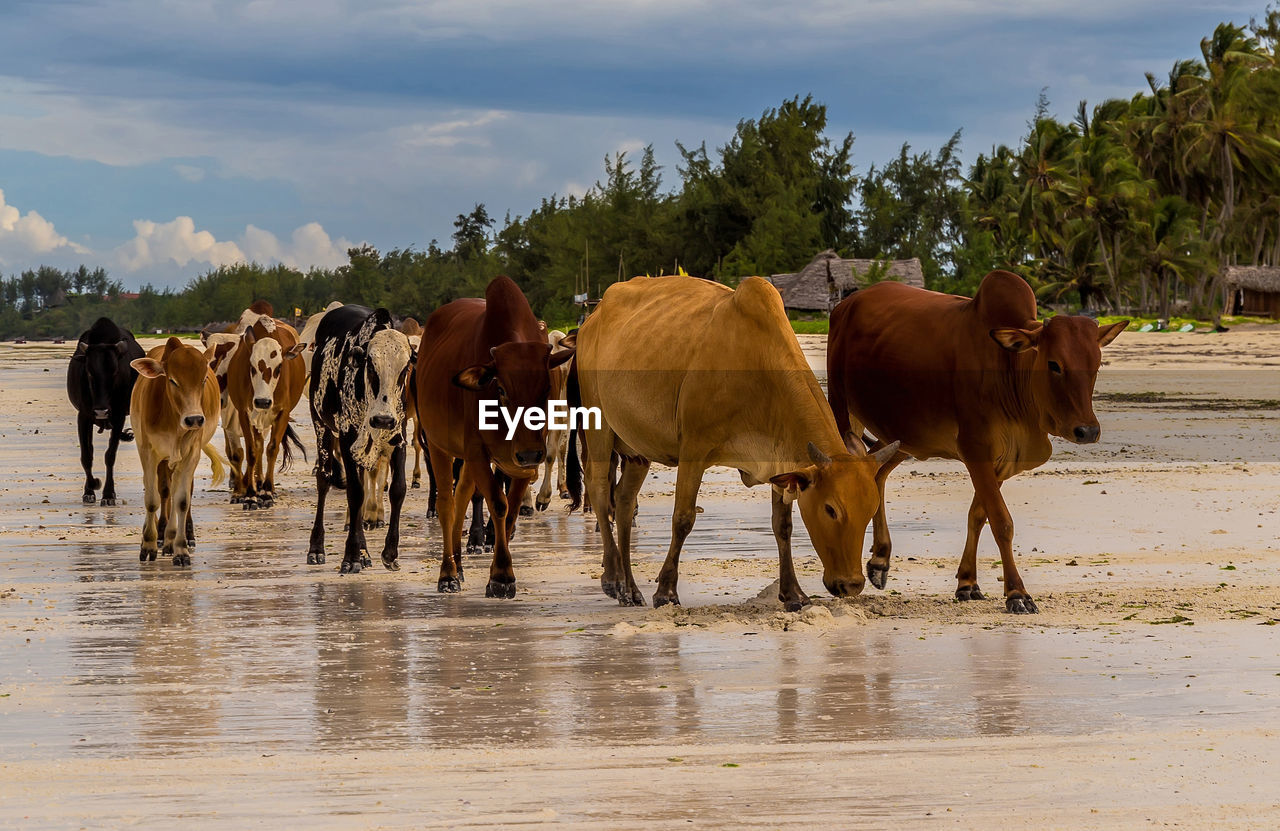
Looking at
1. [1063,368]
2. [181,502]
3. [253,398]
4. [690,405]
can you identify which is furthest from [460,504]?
[253,398]

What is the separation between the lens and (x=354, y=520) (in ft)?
39.9

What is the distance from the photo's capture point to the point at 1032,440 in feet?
34.7

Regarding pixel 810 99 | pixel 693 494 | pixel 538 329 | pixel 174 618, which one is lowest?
pixel 174 618

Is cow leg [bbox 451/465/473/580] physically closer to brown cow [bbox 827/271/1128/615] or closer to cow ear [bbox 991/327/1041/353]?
brown cow [bbox 827/271/1128/615]

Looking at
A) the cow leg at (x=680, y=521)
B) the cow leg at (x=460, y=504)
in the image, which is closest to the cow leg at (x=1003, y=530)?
the cow leg at (x=680, y=521)

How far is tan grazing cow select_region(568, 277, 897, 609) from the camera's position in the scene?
29.7ft

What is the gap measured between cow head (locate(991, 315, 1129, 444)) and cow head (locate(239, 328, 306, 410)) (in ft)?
27.8

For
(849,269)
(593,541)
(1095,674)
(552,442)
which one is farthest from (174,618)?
(849,269)

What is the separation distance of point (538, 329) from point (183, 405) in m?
3.34

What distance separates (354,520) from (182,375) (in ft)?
6.46

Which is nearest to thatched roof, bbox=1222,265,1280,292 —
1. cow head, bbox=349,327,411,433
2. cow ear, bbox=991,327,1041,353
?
cow head, bbox=349,327,411,433

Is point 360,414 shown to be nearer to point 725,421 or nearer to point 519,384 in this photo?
point 519,384

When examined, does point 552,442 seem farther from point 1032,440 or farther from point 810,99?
point 810,99

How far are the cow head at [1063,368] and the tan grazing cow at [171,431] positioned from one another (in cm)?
641
